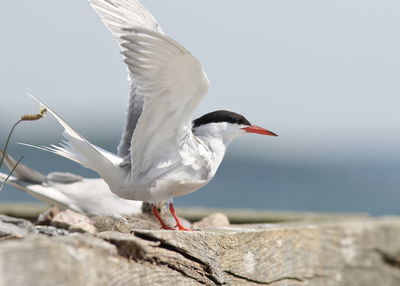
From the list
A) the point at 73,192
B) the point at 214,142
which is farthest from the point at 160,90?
the point at 73,192

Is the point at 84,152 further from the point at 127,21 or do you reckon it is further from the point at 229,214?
the point at 229,214

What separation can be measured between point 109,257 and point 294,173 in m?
111

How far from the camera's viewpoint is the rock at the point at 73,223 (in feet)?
14.1

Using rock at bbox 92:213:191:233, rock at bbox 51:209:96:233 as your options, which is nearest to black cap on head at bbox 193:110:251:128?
rock at bbox 92:213:191:233

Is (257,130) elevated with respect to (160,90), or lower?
lower

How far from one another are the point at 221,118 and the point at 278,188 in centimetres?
7386

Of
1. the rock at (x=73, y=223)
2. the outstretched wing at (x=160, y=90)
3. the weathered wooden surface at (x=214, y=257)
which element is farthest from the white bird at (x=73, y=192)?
the weathered wooden surface at (x=214, y=257)

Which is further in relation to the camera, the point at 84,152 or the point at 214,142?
the point at 214,142

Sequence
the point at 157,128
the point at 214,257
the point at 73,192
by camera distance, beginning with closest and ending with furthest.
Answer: the point at 214,257, the point at 157,128, the point at 73,192

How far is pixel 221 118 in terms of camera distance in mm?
4480

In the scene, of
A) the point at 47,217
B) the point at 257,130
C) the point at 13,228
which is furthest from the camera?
the point at 47,217

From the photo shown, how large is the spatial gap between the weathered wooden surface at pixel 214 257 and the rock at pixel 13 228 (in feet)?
1.44

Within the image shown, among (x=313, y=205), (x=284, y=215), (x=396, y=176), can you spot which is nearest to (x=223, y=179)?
(x=313, y=205)

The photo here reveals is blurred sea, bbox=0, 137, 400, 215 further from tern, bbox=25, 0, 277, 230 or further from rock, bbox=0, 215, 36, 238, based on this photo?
rock, bbox=0, 215, 36, 238
